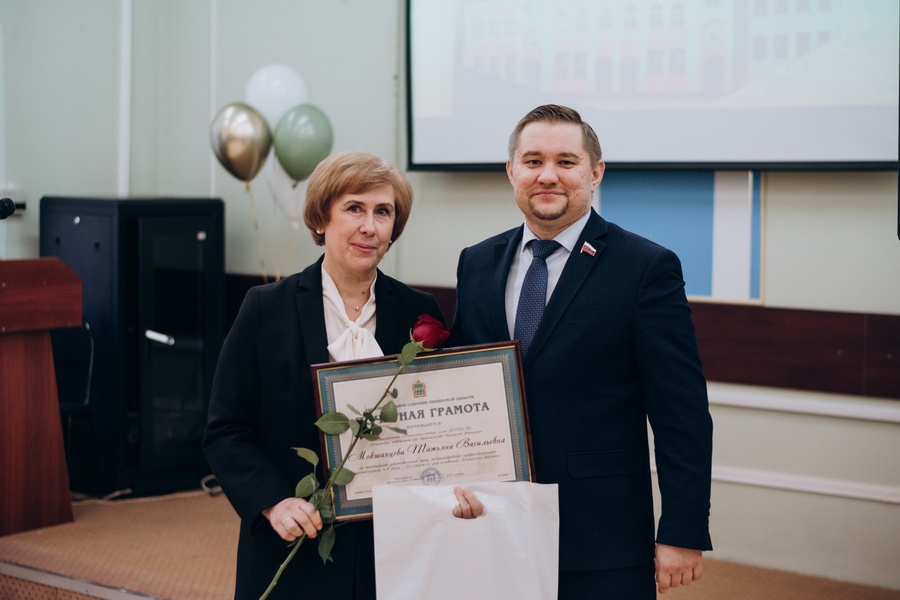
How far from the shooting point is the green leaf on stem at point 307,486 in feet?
5.21

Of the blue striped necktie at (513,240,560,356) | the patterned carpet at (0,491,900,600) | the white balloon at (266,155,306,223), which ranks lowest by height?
the patterned carpet at (0,491,900,600)

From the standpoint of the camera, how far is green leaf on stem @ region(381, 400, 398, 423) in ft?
5.16

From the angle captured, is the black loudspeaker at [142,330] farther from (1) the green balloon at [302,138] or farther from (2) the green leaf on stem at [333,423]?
(2) the green leaf on stem at [333,423]

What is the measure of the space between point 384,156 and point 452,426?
2687mm

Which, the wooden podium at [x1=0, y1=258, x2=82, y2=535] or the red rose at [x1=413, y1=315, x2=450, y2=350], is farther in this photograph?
the wooden podium at [x1=0, y1=258, x2=82, y2=535]

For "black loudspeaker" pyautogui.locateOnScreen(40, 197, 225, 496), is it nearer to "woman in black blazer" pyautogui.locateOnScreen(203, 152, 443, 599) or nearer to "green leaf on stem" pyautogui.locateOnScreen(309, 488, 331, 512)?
"woman in black blazer" pyautogui.locateOnScreen(203, 152, 443, 599)

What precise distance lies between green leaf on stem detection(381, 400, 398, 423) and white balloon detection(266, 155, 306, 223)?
2558mm

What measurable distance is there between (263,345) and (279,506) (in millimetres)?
295

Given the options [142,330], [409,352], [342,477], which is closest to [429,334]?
[409,352]

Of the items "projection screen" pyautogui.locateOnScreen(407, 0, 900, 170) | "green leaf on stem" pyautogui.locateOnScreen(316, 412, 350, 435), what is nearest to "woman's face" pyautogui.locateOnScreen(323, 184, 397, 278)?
"green leaf on stem" pyautogui.locateOnScreen(316, 412, 350, 435)

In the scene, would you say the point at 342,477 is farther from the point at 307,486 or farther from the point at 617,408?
the point at 617,408

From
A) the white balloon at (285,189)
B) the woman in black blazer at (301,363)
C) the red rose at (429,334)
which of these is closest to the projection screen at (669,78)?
the white balloon at (285,189)

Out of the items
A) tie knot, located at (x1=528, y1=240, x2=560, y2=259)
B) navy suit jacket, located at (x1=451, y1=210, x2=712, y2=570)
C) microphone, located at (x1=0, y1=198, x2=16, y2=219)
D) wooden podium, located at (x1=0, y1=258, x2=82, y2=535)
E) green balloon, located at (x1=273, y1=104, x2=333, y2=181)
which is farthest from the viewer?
green balloon, located at (x1=273, y1=104, x2=333, y2=181)

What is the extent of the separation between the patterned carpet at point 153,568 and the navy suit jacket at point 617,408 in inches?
61.7
